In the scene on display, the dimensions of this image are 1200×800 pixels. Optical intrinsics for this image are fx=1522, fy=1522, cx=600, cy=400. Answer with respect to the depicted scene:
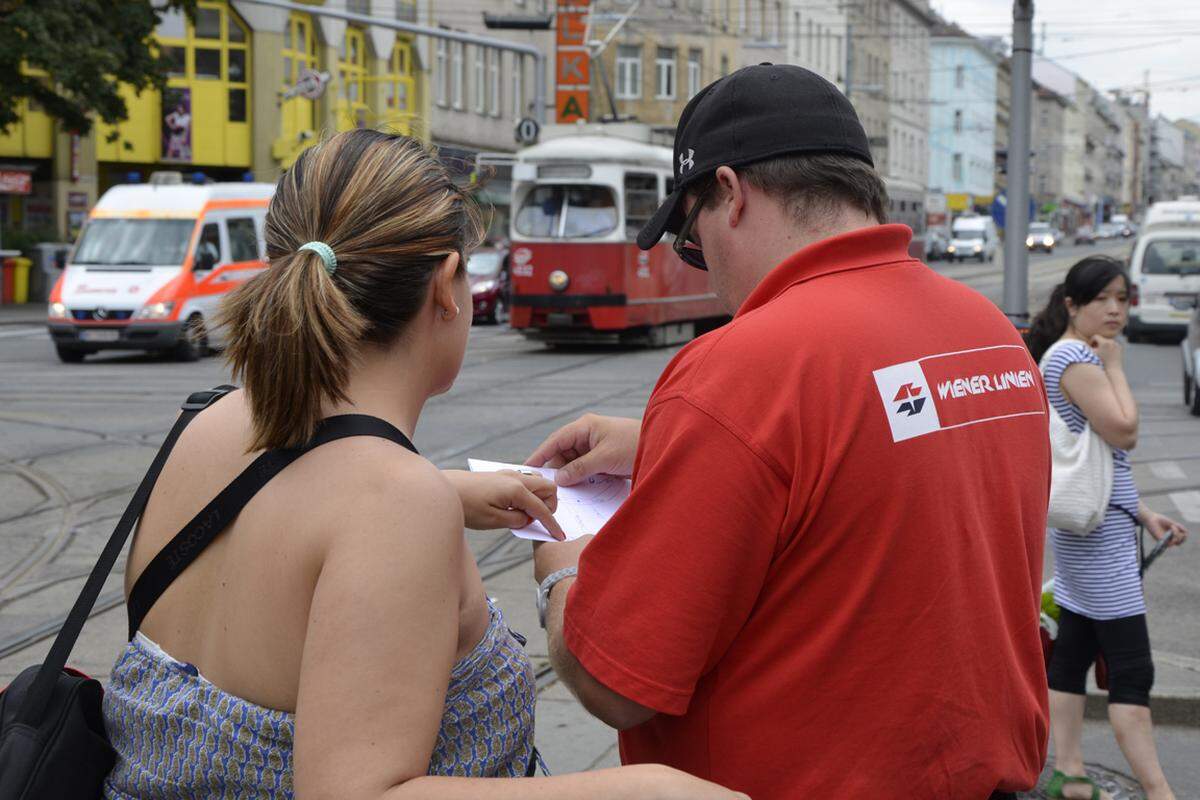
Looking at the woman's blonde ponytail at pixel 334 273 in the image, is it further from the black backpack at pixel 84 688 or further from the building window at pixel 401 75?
the building window at pixel 401 75

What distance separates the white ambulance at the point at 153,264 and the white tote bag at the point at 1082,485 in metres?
16.5

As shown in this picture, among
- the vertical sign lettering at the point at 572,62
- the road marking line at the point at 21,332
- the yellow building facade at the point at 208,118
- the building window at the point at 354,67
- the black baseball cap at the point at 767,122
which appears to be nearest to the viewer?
the black baseball cap at the point at 767,122

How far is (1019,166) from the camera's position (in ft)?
40.3

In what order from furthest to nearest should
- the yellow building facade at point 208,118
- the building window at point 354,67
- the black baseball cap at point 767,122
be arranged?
the building window at point 354,67, the yellow building facade at point 208,118, the black baseball cap at point 767,122

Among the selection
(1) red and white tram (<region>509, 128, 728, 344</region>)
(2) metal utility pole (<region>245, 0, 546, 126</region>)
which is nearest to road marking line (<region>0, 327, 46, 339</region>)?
(2) metal utility pole (<region>245, 0, 546, 126</region>)

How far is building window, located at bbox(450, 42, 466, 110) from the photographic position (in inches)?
1975

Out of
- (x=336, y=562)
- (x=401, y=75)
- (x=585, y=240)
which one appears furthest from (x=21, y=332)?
(x=336, y=562)

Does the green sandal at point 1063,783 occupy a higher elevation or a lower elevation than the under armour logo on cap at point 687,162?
lower

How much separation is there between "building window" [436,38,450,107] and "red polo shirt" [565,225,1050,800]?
48.6 meters

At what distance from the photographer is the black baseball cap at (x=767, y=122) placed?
6.56ft

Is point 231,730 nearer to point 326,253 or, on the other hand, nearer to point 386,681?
point 386,681

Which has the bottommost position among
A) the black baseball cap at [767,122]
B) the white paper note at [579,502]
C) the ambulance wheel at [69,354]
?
the ambulance wheel at [69,354]

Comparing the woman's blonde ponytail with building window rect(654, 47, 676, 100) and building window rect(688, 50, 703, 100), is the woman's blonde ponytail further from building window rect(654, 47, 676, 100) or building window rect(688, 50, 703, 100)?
building window rect(688, 50, 703, 100)

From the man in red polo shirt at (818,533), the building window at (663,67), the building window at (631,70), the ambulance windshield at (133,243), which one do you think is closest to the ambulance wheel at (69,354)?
the ambulance windshield at (133,243)
